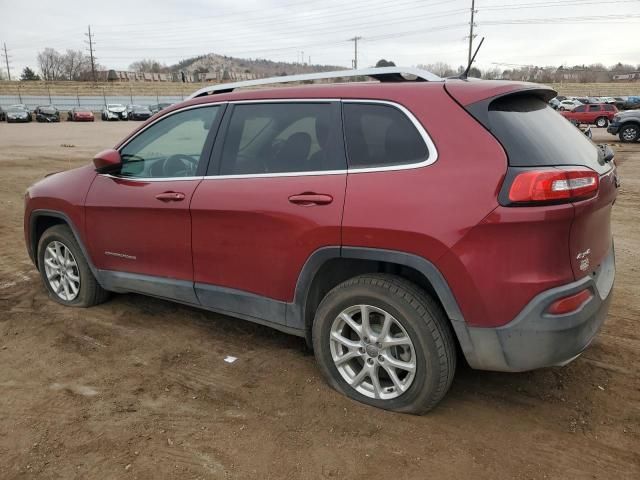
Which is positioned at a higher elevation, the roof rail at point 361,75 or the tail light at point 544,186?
the roof rail at point 361,75

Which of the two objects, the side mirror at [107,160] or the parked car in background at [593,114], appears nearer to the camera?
the side mirror at [107,160]

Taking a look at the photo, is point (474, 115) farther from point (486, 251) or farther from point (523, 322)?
point (523, 322)

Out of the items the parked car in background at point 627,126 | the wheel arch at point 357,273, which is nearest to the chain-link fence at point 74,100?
the parked car in background at point 627,126

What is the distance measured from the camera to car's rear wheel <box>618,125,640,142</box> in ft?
69.4

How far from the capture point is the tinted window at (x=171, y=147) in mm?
3623

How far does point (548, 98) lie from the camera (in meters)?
3.11

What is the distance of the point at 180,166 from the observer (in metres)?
3.70

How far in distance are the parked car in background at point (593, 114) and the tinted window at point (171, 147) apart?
3244 cm

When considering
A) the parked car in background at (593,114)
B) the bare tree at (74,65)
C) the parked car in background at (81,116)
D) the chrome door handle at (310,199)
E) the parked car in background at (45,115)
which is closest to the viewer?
the chrome door handle at (310,199)

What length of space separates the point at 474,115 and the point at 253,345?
2210 mm

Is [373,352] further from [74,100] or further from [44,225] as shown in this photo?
[74,100]

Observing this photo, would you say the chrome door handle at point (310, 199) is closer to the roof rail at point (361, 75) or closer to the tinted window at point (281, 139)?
the tinted window at point (281, 139)

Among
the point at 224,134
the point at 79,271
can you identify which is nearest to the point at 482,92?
the point at 224,134

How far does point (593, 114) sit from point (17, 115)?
3975 cm
